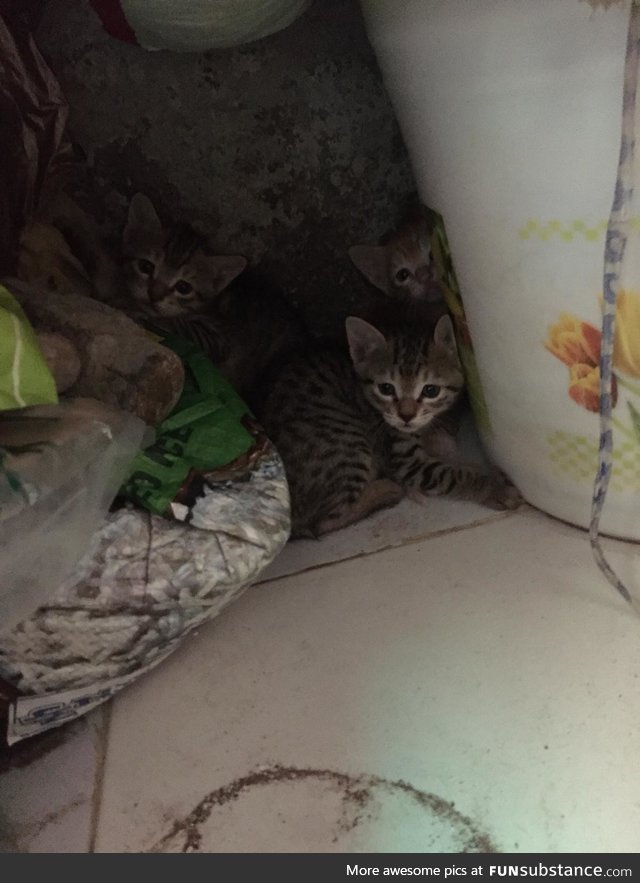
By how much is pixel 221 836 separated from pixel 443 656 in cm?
31

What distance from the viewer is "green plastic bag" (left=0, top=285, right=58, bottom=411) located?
0.66 metres

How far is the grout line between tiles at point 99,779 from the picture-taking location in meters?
0.77

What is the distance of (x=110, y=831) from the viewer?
A: 2.51 ft

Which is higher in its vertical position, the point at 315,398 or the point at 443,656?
the point at 315,398

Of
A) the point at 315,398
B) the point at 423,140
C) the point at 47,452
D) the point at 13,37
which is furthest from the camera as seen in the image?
the point at 315,398

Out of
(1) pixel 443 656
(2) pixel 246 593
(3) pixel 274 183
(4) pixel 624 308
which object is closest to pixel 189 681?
(2) pixel 246 593

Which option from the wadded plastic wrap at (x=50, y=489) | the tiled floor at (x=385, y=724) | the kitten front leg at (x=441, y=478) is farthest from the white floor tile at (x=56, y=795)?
the kitten front leg at (x=441, y=478)

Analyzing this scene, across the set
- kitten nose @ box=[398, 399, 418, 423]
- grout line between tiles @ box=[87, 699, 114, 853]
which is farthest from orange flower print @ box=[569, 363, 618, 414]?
grout line between tiles @ box=[87, 699, 114, 853]

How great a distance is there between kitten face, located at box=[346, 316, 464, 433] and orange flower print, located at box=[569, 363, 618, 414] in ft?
0.96

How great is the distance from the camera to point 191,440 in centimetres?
86

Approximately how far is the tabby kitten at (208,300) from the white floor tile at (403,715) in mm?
416

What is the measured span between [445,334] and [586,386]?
32 centimetres

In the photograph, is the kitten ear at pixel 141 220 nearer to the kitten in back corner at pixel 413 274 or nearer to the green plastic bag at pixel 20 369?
the kitten in back corner at pixel 413 274

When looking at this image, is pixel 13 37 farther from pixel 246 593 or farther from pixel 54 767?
pixel 54 767
